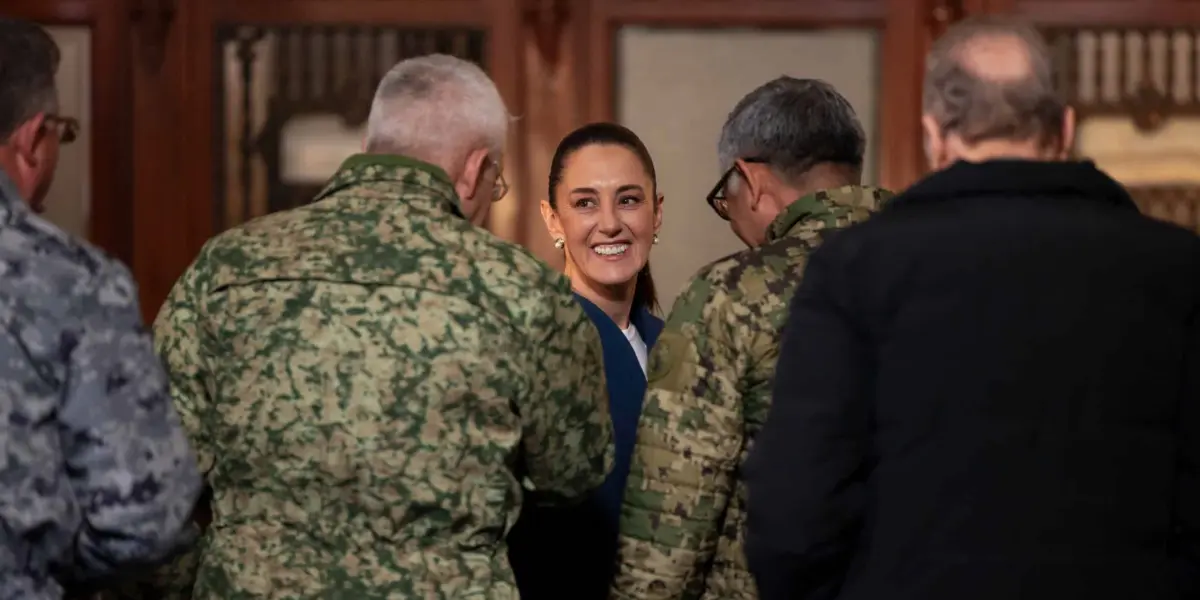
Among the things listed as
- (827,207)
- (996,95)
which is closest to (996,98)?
(996,95)

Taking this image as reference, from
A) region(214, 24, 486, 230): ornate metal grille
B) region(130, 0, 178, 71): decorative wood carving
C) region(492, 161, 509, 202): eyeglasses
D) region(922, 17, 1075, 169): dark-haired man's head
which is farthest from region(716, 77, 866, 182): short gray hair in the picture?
region(130, 0, 178, 71): decorative wood carving

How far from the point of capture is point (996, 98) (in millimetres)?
1423

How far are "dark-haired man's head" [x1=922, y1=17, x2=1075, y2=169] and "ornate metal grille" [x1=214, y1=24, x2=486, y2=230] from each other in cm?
182

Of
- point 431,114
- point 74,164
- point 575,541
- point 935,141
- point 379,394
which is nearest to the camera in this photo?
point 935,141

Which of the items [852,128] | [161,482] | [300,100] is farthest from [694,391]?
[300,100]

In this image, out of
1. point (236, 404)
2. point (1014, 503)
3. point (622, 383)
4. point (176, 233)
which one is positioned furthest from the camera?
point (176, 233)

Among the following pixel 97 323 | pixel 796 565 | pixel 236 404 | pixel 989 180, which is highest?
pixel 989 180

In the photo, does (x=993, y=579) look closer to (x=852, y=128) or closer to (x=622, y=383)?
(x=852, y=128)

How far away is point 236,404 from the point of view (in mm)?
1631

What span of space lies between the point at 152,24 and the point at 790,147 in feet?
5.71

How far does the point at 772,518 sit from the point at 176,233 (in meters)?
1.97

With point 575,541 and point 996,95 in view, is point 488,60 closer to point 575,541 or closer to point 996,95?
point 575,541

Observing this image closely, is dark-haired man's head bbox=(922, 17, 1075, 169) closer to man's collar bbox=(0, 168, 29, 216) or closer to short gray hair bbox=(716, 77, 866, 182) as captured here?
short gray hair bbox=(716, 77, 866, 182)

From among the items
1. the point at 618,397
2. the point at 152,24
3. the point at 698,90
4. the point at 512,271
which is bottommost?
the point at 618,397
